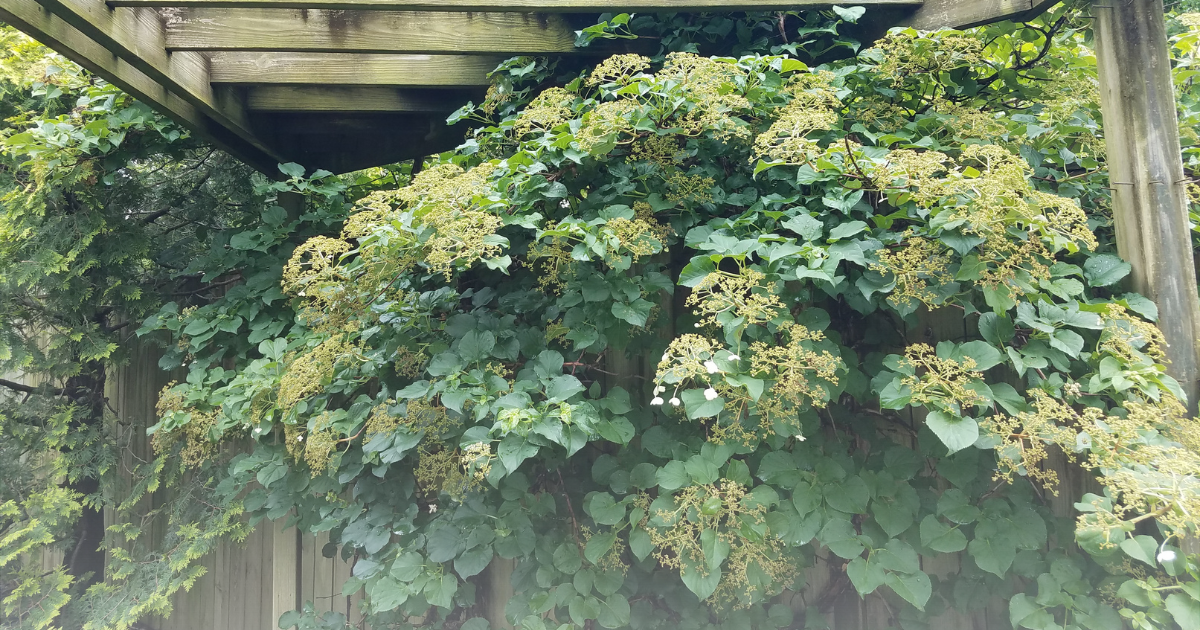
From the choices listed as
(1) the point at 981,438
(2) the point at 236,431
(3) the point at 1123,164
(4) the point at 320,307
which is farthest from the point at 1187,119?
(2) the point at 236,431

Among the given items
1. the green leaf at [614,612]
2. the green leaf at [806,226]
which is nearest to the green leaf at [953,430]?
the green leaf at [806,226]

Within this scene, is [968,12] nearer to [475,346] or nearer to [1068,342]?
[1068,342]

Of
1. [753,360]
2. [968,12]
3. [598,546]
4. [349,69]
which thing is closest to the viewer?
[753,360]

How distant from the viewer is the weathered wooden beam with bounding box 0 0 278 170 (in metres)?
1.71

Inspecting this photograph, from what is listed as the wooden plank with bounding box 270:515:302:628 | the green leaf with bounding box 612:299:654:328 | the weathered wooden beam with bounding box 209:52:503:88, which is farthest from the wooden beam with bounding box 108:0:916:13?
the wooden plank with bounding box 270:515:302:628

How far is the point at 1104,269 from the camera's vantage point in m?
1.61

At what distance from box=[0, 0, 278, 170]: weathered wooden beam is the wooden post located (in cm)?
291

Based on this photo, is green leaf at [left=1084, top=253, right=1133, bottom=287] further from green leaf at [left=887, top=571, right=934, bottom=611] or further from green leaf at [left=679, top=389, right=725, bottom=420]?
green leaf at [left=679, top=389, right=725, bottom=420]

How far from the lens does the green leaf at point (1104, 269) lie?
5.21 feet

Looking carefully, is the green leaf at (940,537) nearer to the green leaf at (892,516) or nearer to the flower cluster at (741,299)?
the green leaf at (892,516)

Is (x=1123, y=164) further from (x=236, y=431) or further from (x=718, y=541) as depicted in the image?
(x=236, y=431)

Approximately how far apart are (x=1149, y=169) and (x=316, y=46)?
253 cm

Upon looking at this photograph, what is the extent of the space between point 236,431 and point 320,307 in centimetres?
78

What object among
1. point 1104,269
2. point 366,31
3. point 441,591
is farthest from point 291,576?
point 1104,269
